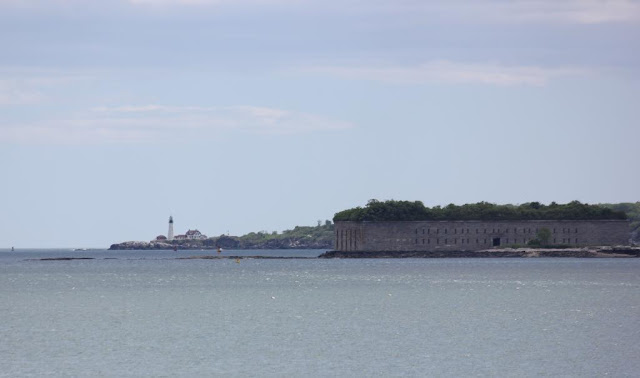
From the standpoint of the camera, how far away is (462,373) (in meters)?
47.1

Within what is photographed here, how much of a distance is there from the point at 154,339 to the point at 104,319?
15.5 meters

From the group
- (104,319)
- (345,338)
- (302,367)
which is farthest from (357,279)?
(302,367)

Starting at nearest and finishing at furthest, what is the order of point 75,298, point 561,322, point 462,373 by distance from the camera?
point 462,373, point 561,322, point 75,298

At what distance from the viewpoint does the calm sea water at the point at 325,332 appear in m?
49.4

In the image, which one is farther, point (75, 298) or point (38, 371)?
point (75, 298)

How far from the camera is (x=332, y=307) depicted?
8494cm

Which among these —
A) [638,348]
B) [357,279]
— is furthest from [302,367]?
A: [357,279]

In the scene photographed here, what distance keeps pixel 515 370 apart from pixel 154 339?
72.4 ft

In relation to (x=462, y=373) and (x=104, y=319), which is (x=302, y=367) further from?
(x=104, y=319)

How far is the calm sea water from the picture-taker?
1945 inches

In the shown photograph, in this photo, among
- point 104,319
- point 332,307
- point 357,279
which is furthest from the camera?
point 357,279

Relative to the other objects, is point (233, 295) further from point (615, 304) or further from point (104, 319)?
point (615, 304)

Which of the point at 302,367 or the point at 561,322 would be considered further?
the point at 561,322

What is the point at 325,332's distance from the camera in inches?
2532
